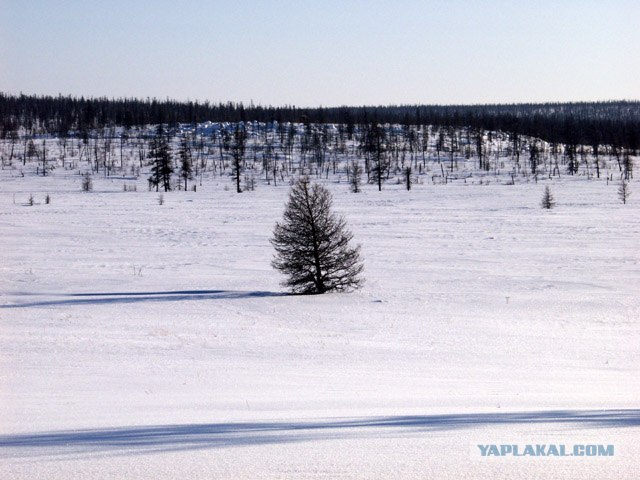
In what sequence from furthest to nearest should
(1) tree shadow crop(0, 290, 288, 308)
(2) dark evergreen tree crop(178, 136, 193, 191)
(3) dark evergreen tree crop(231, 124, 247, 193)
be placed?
(2) dark evergreen tree crop(178, 136, 193, 191), (3) dark evergreen tree crop(231, 124, 247, 193), (1) tree shadow crop(0, 290, 288, 308)

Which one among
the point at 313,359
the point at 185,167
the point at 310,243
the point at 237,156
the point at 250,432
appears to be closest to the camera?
the point at 250,432

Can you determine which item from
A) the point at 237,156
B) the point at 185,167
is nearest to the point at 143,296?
the point at 237,156

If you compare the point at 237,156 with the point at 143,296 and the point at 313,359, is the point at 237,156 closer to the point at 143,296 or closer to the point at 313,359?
the point at 143,296

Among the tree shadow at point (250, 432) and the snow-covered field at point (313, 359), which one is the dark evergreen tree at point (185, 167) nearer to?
the snow-covered field at point (313, 359)

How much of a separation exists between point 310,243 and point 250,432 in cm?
1811

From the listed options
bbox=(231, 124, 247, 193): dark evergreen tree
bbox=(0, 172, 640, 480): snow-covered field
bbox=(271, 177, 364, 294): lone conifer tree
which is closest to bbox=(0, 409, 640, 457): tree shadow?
bbox=(0, 172, 640, 480): snow-covered field

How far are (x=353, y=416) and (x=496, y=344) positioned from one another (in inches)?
376

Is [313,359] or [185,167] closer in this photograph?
[313,359]

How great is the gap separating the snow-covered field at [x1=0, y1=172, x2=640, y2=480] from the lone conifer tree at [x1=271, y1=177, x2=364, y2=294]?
50.6 inches

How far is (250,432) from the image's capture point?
6.14m

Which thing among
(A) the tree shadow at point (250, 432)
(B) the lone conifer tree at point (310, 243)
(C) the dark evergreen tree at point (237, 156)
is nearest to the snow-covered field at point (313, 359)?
(A) the tree shadow at point (250, 432)

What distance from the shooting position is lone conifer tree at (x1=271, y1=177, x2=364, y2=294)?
24.0m

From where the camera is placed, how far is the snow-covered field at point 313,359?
540 cm

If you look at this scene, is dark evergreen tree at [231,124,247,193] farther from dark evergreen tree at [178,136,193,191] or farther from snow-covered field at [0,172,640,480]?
snow-covered field at [0,172,640,480]
